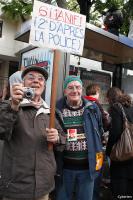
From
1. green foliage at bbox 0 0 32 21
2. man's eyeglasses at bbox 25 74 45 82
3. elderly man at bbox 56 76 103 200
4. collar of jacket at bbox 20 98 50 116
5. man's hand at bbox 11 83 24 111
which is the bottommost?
elderly man at bbox 56 76 103 200

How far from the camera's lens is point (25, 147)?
2.46 metres

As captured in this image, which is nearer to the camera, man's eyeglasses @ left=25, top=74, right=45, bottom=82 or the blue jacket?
man's eyeglasses @ left=25, top=74, right=45, bottom=82

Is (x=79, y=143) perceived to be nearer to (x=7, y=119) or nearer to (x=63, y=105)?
(x=63, y=105)

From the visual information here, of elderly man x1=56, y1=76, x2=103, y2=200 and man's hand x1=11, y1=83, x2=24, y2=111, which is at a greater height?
man's hand x1=11, y1=83, x2=24, y2=111

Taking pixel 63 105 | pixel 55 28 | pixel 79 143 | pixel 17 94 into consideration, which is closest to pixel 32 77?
pixel 17 94

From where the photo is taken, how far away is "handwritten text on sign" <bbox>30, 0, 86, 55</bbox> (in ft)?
9.50

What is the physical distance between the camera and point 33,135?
8.18ft

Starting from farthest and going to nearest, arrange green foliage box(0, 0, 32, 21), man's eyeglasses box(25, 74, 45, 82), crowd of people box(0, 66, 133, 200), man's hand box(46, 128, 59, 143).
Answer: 1. green foliage box(0, 0, 32, 21)
2. man's eyeglasses box(25, 74, 45, 82)
3. man's hand box(46, 128, 59, 143)
4. crowd of people box(0, 66, 133, 200)

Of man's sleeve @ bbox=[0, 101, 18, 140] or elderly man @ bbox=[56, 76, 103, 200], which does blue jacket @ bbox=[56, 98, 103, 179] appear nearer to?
elderly man @ bbox=[56, 76, 103, 200]

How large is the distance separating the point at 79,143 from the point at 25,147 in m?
0.97

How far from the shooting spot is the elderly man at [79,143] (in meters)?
3.30

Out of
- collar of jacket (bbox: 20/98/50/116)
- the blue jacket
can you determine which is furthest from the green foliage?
collar of jacket (bbox: 20/98/50/116)

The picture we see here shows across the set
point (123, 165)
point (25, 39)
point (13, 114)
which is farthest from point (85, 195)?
point (25, 39)

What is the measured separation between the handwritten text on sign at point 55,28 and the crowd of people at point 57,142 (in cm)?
35
